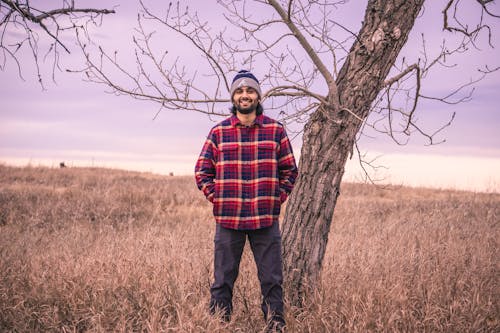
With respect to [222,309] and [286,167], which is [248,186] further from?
[222,309]

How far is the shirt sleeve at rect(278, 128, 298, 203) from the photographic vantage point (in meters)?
3.70

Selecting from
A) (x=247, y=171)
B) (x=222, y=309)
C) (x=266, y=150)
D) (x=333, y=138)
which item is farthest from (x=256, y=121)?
(x=222, y=309)

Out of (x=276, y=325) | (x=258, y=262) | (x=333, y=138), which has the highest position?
(x=333, y=138)

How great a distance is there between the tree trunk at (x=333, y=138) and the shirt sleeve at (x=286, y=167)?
0.54 metres

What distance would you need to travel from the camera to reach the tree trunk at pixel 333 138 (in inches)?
165

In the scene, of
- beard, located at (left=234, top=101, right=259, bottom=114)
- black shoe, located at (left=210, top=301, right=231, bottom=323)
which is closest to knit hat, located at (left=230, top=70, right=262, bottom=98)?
beard, located at (left=234, top=101, right=259, bottom=114)

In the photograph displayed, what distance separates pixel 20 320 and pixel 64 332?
2.07ft

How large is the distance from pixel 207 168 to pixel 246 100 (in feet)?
2.14

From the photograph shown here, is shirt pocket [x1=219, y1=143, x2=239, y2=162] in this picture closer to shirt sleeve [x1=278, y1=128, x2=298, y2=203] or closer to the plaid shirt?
the plaid shirt

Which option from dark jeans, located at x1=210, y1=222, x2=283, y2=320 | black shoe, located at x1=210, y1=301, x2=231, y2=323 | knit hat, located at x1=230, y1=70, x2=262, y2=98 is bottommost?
black shoe, located at x1=210, y1=301, x2=231, y2=323

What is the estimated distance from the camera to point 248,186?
3611mm

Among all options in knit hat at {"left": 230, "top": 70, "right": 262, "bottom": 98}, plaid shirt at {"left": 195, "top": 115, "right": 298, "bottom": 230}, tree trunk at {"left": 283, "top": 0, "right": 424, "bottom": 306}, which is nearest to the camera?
plaid shirt at {"left": 195, "top": 115, "right": 298, "bottom": 230}

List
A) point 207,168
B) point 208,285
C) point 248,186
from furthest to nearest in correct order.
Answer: point 208,285
point 207,168
point 248,186

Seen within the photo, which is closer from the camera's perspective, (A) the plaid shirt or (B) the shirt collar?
(A) the plaid shirt
